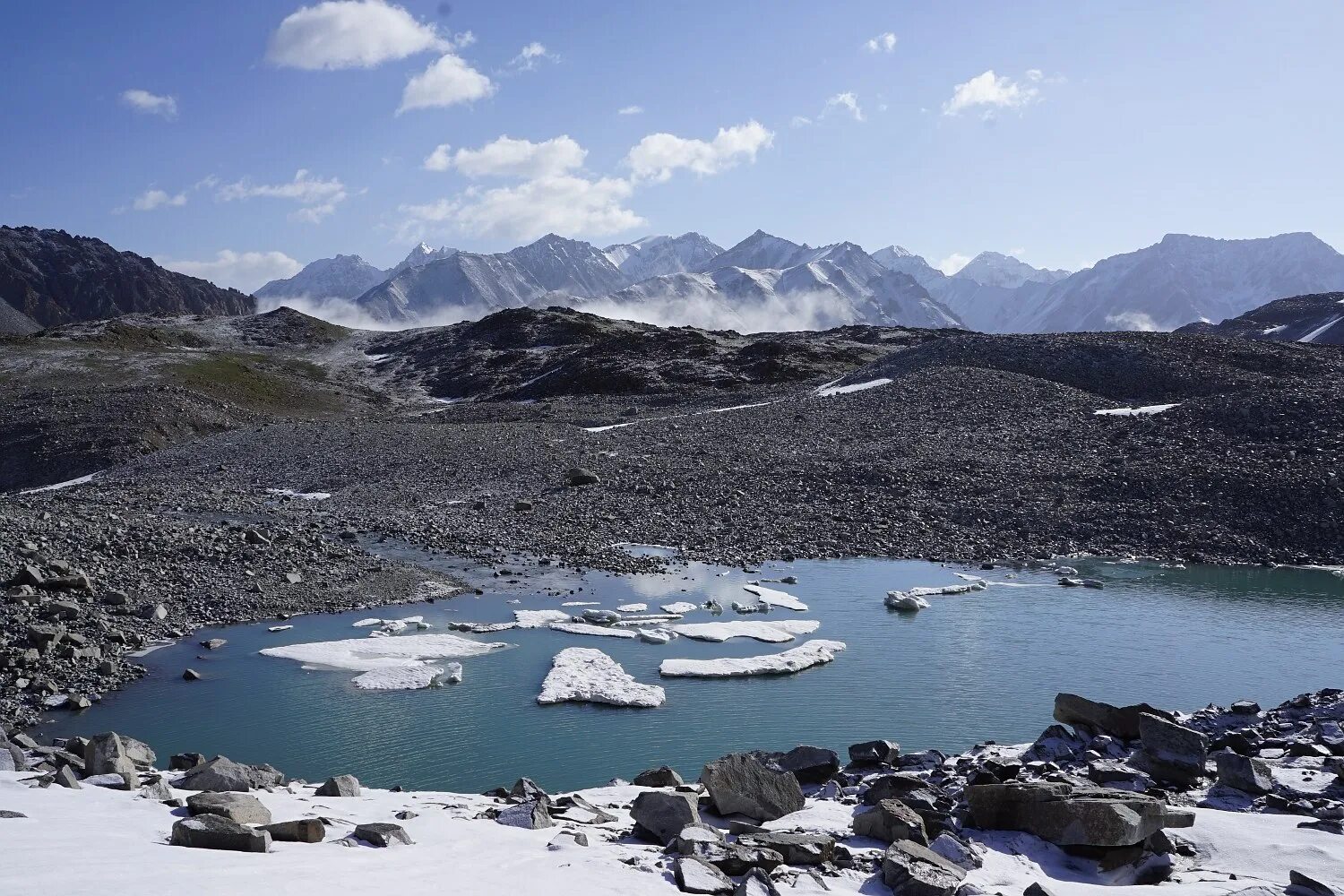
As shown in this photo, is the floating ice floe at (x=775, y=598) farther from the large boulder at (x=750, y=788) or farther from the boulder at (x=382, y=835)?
the boulder at (x=382, y=835)

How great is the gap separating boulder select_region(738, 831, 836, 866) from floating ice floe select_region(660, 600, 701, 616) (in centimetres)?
1201

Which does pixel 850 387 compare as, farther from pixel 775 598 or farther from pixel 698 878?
pixel 698 878

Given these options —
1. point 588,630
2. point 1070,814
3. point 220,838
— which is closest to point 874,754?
point 1070,814

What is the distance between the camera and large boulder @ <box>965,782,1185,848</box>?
8.97 metres

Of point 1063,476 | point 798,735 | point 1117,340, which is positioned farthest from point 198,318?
point 798,735

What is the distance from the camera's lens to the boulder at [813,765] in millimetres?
11312

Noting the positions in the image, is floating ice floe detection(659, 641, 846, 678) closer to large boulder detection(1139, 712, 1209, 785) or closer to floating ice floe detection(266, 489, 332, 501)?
large boulder detection(1139, 712, 1209, 785)

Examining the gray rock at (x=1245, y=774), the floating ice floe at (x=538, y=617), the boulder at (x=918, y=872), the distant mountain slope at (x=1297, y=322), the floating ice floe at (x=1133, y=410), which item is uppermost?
the distant mountain slope at (x=1297, y=322)

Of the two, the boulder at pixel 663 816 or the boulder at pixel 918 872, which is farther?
the boulder at pixel 663 816

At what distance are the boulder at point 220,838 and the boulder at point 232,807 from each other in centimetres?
28

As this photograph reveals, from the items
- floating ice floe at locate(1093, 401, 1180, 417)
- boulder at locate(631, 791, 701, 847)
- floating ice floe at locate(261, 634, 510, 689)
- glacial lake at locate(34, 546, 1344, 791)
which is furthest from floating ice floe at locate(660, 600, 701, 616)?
floating ice floe at locate(1093, 401, 1180, 417)

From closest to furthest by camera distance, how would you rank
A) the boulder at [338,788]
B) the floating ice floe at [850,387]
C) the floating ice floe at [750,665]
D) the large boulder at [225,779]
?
the large boulder at [225,779]
the boulder at [338,788]
the floating ice floe at [750,665]
the floating ice floe at [850,387]

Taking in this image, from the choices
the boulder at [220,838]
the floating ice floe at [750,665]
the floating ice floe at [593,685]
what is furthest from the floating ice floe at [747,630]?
the boulder at [220,838]

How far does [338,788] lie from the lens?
10.7m
